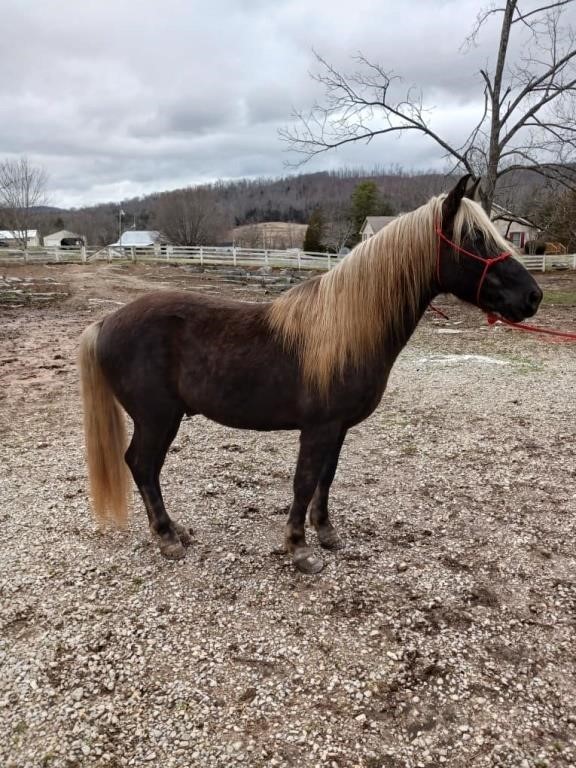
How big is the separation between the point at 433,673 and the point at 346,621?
482 mm

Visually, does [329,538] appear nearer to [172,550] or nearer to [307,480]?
[307,480]

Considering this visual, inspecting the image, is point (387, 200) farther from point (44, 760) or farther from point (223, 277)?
point (44, 760)

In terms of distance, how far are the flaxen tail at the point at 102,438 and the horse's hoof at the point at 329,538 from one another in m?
1.28

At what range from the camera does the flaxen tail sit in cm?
292

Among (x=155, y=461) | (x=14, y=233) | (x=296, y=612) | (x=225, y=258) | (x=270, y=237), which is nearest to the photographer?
(x=296, y=612)

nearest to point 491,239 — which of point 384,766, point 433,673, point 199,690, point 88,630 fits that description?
point 433,673

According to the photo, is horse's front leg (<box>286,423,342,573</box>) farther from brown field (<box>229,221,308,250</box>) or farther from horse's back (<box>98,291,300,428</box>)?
brown field (<box>229,221,308,250</box>)

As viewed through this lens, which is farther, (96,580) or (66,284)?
(66,284)

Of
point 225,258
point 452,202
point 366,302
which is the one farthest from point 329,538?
point 225,258

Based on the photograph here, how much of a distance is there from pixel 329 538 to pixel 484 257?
192 cm

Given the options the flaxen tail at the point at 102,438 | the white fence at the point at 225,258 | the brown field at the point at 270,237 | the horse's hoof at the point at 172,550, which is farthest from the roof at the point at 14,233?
the horse's hoof at the point at 172,550

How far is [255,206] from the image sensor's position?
290 feet

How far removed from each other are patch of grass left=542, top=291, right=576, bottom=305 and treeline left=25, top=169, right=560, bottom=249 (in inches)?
117

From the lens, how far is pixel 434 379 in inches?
270
